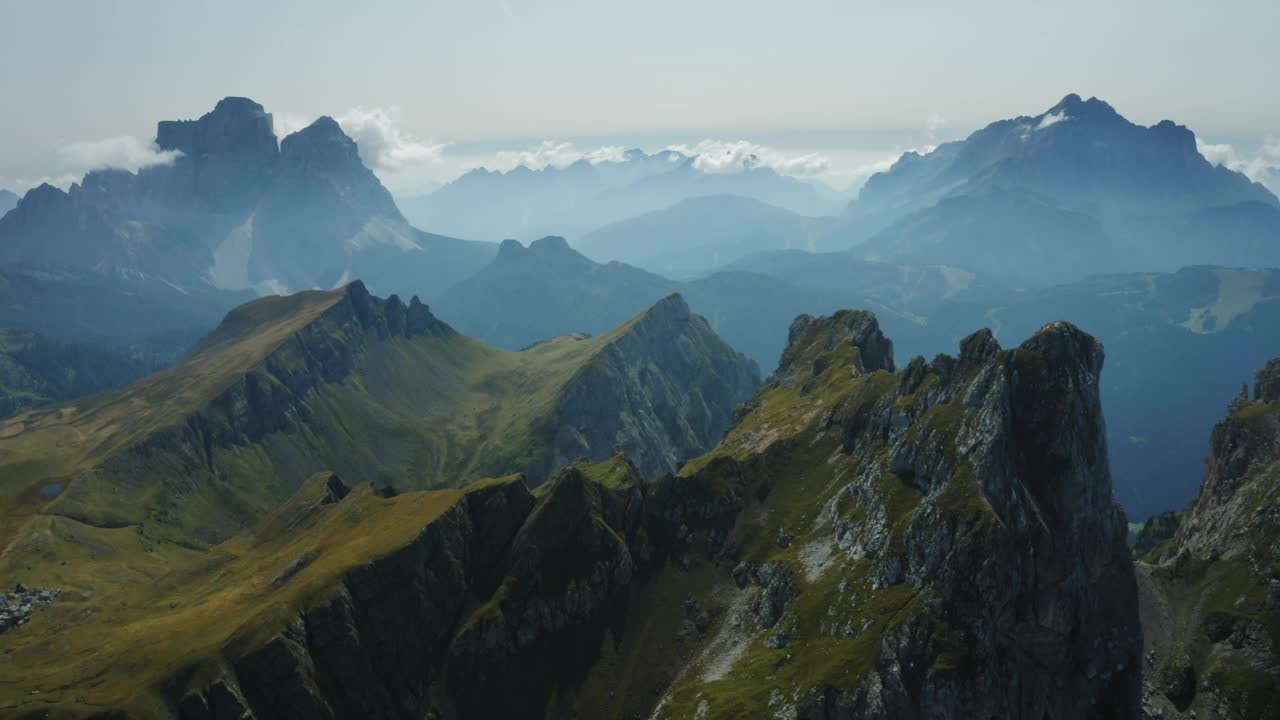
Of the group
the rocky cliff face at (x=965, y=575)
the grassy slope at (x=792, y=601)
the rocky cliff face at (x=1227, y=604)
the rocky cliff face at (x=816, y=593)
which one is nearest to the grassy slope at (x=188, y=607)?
the rocky cliff face at (x=816, y=593)

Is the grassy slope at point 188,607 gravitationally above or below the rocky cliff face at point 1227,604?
above

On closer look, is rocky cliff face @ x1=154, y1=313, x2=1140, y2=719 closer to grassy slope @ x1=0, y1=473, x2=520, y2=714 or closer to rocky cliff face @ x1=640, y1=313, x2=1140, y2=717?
rocky cliff face @ x1=640, y1=313, x2=1140, y2=717

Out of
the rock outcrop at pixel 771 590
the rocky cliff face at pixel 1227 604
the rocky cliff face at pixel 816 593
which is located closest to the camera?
the rock outcrop at pixel 771 590

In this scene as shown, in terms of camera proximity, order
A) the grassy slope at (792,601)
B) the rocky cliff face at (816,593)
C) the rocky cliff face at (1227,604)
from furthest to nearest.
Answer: the rocky cliff face at (1227,604) < the grassy slope at (792,601) < the rocky cliff face at (816,593)

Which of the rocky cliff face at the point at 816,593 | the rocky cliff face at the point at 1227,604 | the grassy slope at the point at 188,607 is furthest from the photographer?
the rocky cliff face at the point at 1227,604

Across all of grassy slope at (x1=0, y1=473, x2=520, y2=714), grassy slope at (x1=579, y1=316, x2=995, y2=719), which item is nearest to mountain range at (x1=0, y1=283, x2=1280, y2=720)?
grassy slope at (x1=579, y1=316, x2=995, y2=719)

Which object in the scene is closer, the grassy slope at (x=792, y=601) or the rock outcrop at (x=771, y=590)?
the rock outcrop at (x=771, y=590)

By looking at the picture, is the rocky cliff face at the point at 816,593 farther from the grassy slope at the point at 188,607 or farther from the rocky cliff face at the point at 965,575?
the grassy slope at the point at 188,607

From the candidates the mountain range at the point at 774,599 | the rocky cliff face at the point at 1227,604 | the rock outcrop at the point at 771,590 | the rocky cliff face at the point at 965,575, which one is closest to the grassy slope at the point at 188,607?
the mountain range at the point at 774,599

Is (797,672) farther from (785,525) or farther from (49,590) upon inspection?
(49,590)
